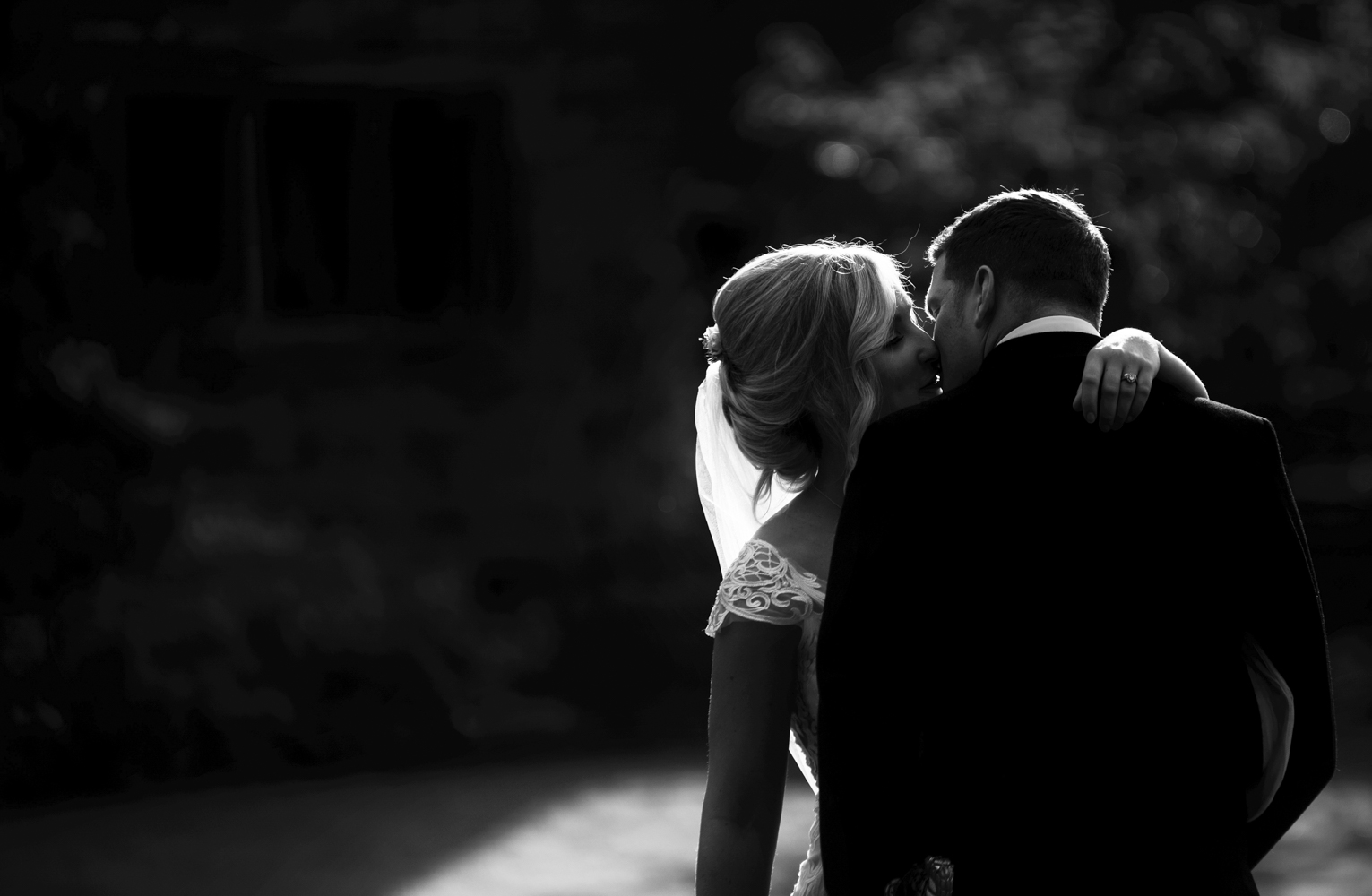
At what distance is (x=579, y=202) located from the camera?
7.05m

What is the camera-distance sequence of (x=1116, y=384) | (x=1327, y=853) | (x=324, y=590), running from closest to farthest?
(x=1116, y=384) < (x=1327, y=853) < (x=324, y=590)

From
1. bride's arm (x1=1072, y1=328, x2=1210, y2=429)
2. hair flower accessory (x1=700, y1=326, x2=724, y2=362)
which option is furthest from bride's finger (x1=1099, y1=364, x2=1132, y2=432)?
hair flower accessory (x1=700, y1=326, x2=724, y2=362)

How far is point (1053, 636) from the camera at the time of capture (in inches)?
69.2

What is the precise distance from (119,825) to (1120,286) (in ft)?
16.7

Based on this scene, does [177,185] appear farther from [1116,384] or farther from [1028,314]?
[1116,384]

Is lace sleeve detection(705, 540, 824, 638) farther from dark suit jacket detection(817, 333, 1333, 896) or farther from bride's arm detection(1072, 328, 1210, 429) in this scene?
bride's arm detection(1072, 328, 1210, 429)

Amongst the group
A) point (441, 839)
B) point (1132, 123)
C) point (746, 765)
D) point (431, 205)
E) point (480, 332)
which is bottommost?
point (441, 839)

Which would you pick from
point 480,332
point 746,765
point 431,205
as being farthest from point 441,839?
point 746,765

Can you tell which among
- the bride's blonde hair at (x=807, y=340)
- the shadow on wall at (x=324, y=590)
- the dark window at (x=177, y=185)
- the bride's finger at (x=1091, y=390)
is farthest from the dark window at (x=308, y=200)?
the bride's finger at (x=1091, y=390)

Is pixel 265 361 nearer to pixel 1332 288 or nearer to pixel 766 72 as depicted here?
pixel 766 72

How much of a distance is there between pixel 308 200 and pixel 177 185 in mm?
610

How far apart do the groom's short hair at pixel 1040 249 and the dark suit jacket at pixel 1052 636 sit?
122 mm

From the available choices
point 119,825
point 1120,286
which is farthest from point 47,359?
point 1120,286

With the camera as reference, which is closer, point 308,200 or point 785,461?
point 785,461
